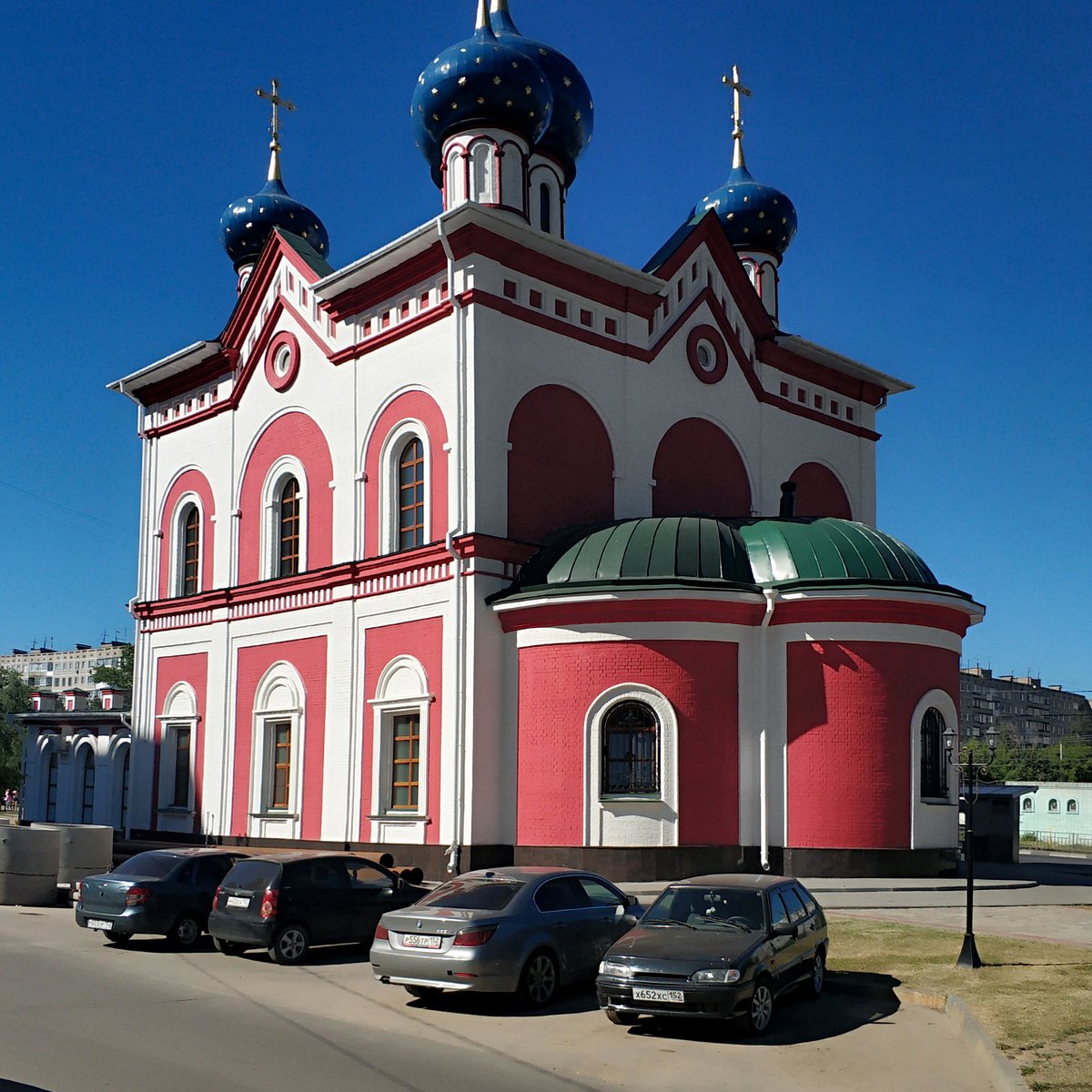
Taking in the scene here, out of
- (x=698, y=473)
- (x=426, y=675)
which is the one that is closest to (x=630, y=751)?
(x=426, y=675)

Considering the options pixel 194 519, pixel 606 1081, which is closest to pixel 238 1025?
pixel 606 1081

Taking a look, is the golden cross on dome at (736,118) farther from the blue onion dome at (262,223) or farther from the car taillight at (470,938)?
the car taillight at (470,938)

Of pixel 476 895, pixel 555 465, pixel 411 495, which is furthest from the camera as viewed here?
pixel 411 495

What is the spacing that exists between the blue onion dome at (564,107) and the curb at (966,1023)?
60.5ft

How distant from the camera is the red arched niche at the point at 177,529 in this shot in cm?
2814

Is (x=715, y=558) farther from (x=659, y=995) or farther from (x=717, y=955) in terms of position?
(x=659, y=995)

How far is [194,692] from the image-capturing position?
1089 inches

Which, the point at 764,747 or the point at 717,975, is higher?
the point at 764,747

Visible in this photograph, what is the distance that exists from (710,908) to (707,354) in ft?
53.9

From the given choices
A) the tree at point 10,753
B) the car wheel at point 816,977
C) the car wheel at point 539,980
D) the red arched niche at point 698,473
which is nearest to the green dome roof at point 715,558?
the red arched niche at point 698,473

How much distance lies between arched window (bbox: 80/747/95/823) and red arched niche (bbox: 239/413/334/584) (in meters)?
10.9

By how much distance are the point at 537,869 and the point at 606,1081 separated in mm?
3801

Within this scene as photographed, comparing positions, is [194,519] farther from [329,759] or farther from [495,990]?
[495,990]

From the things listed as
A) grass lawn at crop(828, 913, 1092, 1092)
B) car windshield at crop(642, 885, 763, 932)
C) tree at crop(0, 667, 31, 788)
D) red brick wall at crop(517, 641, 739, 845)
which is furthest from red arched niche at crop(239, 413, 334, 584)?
tree at crop(0, 667, 31, 788)
